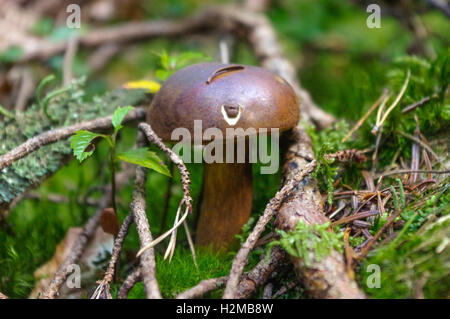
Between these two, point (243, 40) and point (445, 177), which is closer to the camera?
point (445, 177)

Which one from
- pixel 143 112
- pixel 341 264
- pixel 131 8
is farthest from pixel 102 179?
pixel 131 8

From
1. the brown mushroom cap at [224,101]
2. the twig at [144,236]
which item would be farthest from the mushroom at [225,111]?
the twig at [144,236]

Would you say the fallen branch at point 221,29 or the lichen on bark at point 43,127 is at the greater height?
the fallen branch at point 221,29

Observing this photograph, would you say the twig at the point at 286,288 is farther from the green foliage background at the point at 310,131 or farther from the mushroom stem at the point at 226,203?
the mushroom stem at the point at 226,203

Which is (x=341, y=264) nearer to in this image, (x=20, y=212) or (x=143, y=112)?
(x=143, y=112)

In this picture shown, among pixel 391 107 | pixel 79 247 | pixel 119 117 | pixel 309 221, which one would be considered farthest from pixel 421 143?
pixel 79 247

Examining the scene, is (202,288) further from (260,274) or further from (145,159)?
(145,159)
